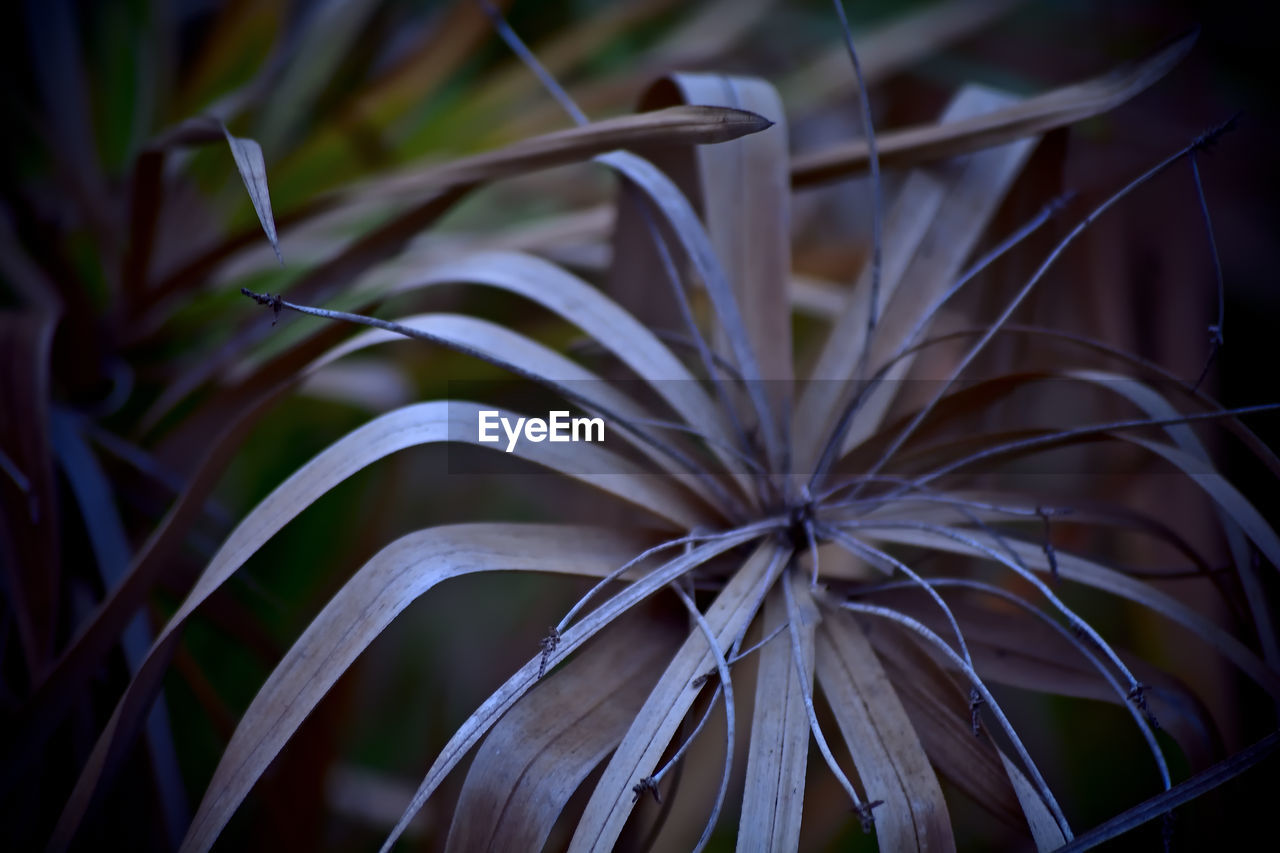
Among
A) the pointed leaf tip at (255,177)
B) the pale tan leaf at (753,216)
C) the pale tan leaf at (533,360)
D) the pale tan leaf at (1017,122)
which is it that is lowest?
the pale tan leaf at (533,360)

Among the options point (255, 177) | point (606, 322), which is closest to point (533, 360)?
point (606, 322)

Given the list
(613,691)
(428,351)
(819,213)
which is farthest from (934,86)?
(613,691)

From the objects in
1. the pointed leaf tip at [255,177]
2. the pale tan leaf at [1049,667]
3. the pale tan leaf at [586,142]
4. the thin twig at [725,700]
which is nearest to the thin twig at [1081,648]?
the pale tan leaf at [1049,667]

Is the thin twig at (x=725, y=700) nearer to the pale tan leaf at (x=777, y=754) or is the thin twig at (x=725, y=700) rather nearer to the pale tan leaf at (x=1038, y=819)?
the pale tan leaf at (x=777, y=754)

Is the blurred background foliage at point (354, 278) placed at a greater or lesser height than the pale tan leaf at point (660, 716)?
greater

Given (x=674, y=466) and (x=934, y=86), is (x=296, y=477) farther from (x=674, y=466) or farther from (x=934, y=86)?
(x=934, y=86)

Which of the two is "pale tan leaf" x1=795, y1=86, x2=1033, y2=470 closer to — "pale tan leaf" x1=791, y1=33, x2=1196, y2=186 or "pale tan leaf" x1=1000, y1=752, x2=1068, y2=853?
"pale tan leaf" x1=791, y1=33, x2=1196, y2=186
